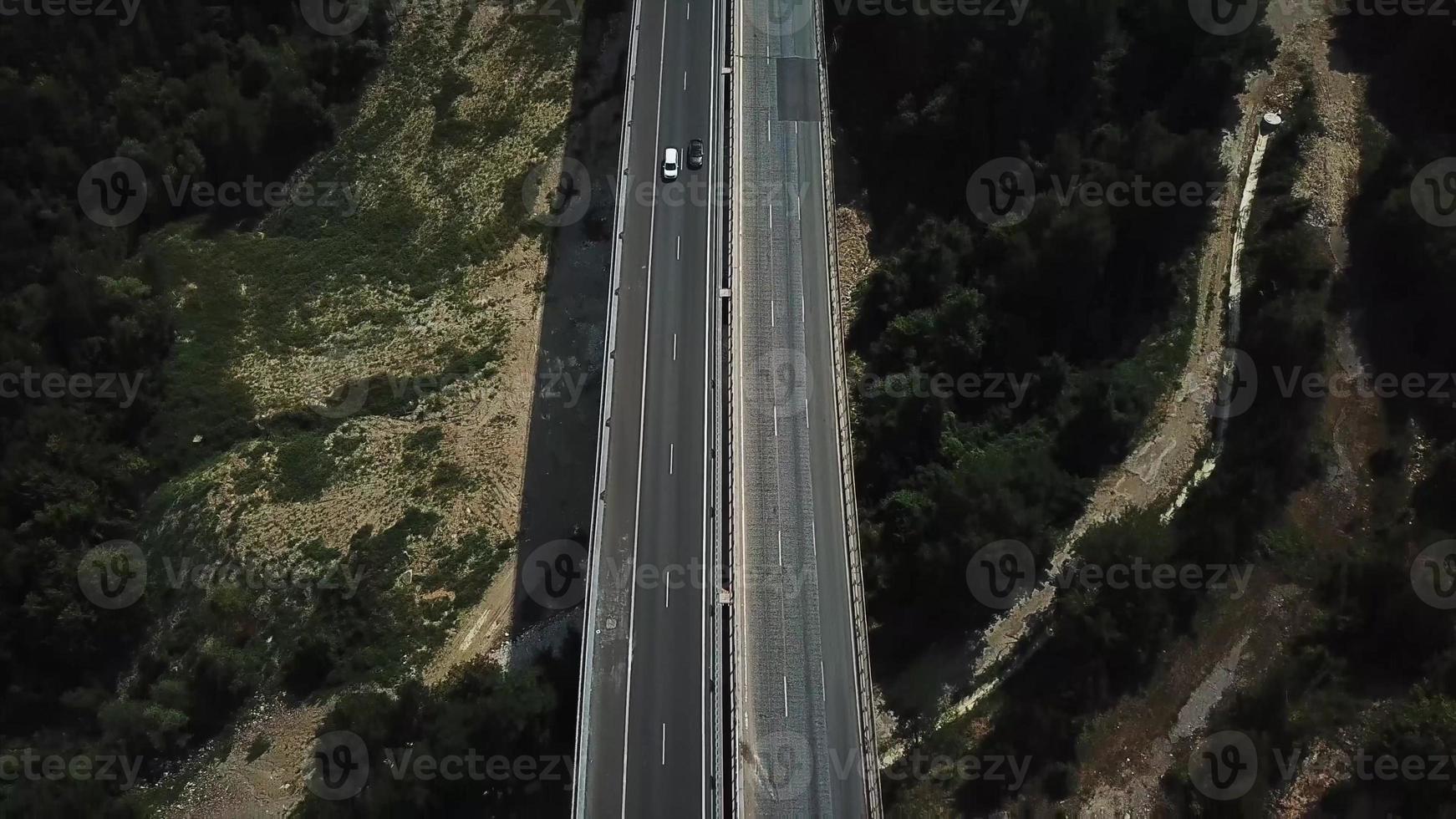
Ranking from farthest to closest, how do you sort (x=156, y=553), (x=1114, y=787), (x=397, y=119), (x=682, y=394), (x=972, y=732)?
(x=397, y=119), (x=156, y=553), (x=682, y=394), (x=972, y=732), (x=1114, y=787)

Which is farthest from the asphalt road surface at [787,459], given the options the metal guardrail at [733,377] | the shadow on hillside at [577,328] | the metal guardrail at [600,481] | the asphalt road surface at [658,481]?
the shadow on hillside at [577,328]

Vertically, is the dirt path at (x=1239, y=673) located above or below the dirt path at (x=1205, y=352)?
below

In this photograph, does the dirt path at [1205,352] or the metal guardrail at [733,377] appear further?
the dirt path at [1205,352]

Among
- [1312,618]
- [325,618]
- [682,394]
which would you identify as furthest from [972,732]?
[325,618]

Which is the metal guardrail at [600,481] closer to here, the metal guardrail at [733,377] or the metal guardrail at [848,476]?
the metal guardrail at [733,377]

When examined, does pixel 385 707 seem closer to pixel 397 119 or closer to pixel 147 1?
pixel 397 119

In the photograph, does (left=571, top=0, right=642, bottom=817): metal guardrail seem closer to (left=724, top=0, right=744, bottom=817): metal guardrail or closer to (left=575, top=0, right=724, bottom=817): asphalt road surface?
(left=575, top=0, right=724, bottom=817): asphalt road surface
